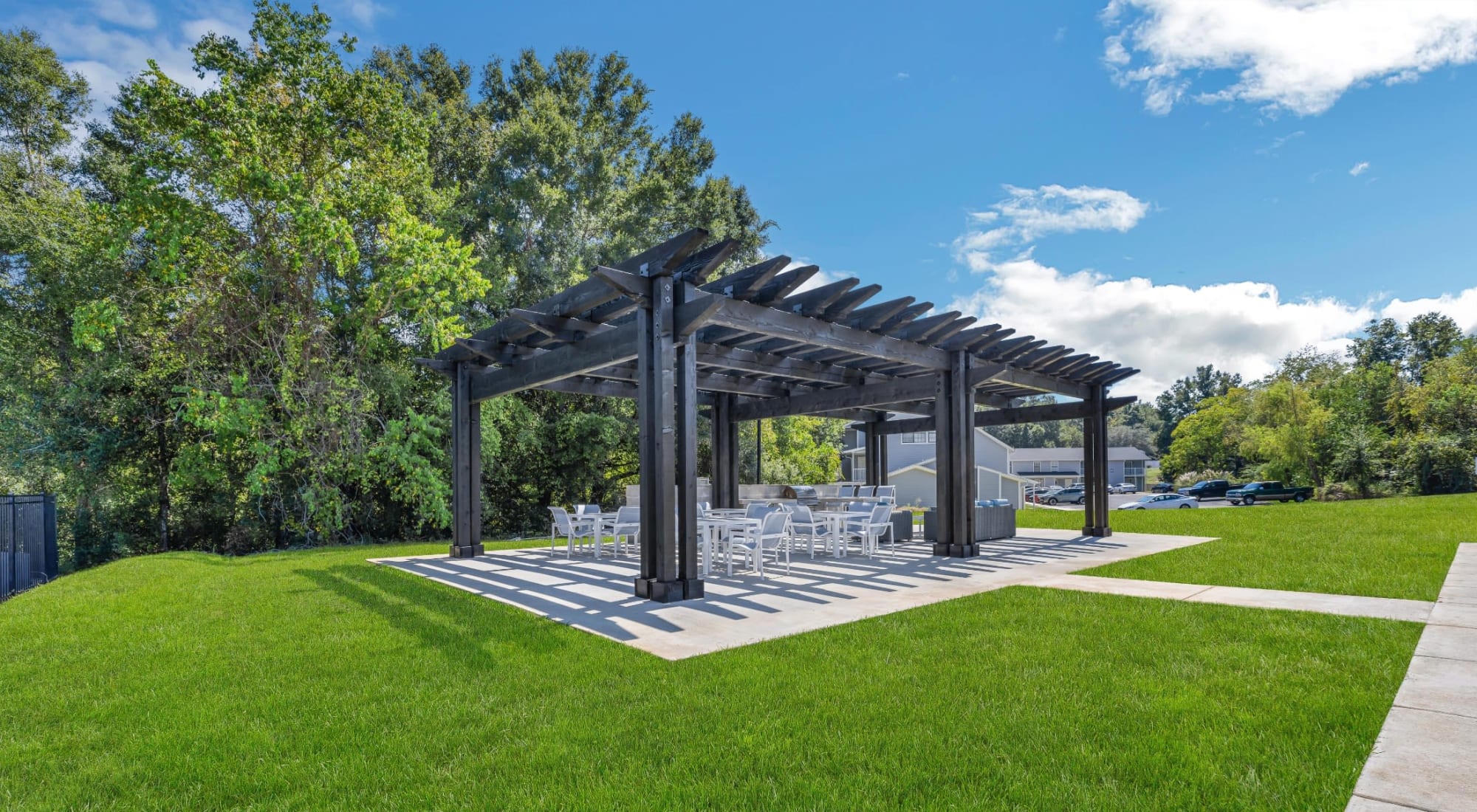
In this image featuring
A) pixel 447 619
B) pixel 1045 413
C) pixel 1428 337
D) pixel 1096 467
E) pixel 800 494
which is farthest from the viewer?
pixel 1428 337

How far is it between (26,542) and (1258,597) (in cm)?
1675

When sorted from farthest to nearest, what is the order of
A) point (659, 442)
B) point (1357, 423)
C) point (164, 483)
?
point (1357, 423)
point (164, 483)
point (659, 442)

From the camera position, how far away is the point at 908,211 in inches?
771

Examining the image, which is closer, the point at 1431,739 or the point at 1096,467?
the point at 1431,739

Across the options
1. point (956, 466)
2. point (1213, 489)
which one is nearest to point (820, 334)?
point (956, 466)

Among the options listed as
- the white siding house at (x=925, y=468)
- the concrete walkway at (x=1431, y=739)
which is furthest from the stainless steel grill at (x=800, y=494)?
the white siding house at (x=925, y=468)

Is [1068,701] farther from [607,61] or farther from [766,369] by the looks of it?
[607,61]

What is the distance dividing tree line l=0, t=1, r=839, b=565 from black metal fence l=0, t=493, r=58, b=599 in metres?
2.05

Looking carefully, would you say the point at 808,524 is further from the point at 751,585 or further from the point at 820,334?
the point at 820,334

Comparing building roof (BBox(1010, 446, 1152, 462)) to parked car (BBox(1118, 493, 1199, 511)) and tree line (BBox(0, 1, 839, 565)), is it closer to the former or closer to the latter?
parked car (BBox(1118, 493, 1199, 511))

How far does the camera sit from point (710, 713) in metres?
3.57

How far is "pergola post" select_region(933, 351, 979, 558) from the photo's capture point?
1059 centimetres

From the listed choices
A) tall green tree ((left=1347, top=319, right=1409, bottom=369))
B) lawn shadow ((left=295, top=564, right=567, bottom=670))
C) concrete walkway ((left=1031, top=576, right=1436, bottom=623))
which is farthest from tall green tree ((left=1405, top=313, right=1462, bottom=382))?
lawn shadow ((left=295, top=564, right=567, bottom=670))

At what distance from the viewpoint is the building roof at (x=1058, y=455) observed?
58969 millimetres
